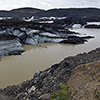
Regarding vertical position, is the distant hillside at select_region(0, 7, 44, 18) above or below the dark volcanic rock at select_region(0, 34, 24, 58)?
above

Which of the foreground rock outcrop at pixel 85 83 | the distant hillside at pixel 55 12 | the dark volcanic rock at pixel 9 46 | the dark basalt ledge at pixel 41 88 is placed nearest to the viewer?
the foreground rock outcrop at pixel 85 83

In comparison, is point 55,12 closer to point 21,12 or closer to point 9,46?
point 21,12

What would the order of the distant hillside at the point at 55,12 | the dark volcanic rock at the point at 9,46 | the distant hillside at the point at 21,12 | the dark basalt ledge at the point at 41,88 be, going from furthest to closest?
the distant hillside at the point at 21,12
the distant hillside at the point at 55,12
the dark volcanic rock at the point at 9,46
the dark basalt ledge at the point at 41,88

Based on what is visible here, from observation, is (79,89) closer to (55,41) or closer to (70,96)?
(70,96)

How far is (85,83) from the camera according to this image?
4172 mm

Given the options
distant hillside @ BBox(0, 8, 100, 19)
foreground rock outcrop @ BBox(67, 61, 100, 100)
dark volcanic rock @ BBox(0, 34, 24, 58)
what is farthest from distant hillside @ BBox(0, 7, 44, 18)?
foreground rock outcrop @ BBox(67, 61, 100, 100)

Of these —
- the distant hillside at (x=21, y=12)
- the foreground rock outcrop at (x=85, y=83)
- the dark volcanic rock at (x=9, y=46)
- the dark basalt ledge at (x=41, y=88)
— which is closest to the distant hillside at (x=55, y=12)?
the distant hillside at (x=21, y=12)

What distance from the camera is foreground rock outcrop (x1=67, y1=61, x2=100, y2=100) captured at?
357cm

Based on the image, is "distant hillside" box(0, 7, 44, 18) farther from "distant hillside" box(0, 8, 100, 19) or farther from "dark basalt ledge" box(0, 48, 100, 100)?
"dark basalt ledge" box(0, 48, 100, 100)

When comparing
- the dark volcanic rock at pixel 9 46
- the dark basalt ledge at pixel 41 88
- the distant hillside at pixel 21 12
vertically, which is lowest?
the dark volcanic rock at pixel 9 46

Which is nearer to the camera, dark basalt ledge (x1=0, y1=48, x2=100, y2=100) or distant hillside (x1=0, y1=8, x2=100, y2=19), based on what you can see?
dark basalt ledge (x1=0, y1=48, x2=100, y2=100)

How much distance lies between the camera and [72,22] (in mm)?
48906

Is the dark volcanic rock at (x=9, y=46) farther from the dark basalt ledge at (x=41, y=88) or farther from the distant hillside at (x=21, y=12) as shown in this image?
the distant hillside at (x=21, y=12)

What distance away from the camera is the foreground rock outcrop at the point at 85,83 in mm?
3574
